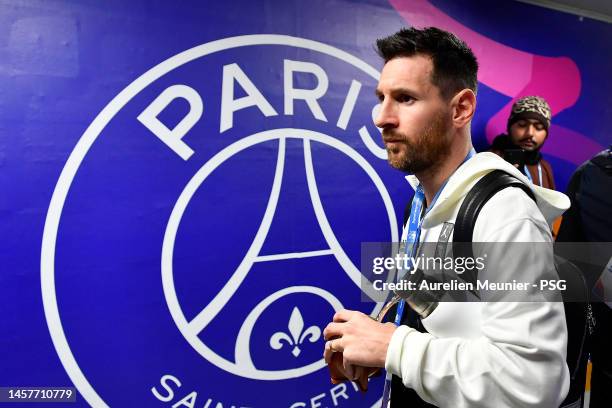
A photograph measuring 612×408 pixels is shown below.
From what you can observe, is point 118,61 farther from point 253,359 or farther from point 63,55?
point 253,359

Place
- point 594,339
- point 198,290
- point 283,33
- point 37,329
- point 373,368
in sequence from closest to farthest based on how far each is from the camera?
point 373,368
point 594,339
point 37,329
point 198,290
point 283,33

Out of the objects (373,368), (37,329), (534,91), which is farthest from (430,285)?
(534,91)

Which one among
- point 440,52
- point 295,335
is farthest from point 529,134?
point 440,52

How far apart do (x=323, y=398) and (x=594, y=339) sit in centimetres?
116

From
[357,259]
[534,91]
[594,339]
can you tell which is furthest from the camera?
[534,91]

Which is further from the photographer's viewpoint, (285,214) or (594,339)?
(285,214)

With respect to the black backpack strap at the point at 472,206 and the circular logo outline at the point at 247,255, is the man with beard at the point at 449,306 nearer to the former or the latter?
the black backpack strap at the point at 472,206

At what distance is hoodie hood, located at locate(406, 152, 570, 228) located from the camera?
702mm

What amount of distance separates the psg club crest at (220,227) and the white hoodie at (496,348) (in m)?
1.20

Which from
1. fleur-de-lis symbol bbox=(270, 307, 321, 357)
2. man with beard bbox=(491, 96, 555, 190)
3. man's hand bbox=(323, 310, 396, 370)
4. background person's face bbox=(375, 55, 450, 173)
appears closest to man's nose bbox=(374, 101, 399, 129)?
background person's face bbox=(375, 55, 450, 173)

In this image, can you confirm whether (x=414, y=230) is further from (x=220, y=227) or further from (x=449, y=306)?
(x=220, y=227)

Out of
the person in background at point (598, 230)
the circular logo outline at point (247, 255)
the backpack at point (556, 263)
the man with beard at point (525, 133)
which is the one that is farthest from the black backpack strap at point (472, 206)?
the man with beard at point (525, 133)

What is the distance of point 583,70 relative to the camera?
2633 mm

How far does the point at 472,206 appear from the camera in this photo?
2.17 feet
